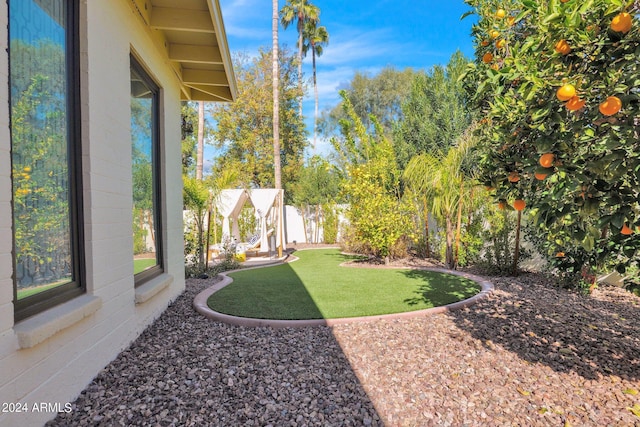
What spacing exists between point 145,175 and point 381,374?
134 inches

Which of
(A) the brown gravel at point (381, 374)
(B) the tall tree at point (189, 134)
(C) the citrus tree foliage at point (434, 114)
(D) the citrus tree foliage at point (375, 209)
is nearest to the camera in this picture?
(A) the brown gravel at point (381, 374)

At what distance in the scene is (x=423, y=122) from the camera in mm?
11859

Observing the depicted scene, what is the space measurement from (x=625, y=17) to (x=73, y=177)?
333cm

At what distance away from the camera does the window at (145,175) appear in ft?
13.1

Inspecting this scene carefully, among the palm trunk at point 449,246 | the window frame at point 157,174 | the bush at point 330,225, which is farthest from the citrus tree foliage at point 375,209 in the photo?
the bush at point 330,225

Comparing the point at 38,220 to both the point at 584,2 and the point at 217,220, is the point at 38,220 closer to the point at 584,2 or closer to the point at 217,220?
the point at 584,2

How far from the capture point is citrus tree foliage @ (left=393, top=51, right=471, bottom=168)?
11.3 metres

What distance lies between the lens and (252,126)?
20453 millimetres

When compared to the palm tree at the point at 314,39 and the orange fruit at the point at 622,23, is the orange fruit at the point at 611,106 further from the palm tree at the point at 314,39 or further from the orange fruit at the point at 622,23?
the palm tree at the point at 314,39

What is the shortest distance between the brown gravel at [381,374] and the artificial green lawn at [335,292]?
1.62ft

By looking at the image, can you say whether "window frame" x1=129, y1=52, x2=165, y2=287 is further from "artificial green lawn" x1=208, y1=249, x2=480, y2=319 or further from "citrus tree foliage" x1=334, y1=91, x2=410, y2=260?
"citrus tree foliage" x1=334, y1=91, x2=410, y2=260

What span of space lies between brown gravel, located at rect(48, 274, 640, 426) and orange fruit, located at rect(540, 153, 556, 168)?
160 cm

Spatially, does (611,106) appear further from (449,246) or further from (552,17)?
(449,246)

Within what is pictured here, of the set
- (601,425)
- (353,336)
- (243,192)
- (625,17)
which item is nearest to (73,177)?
(353,336)
